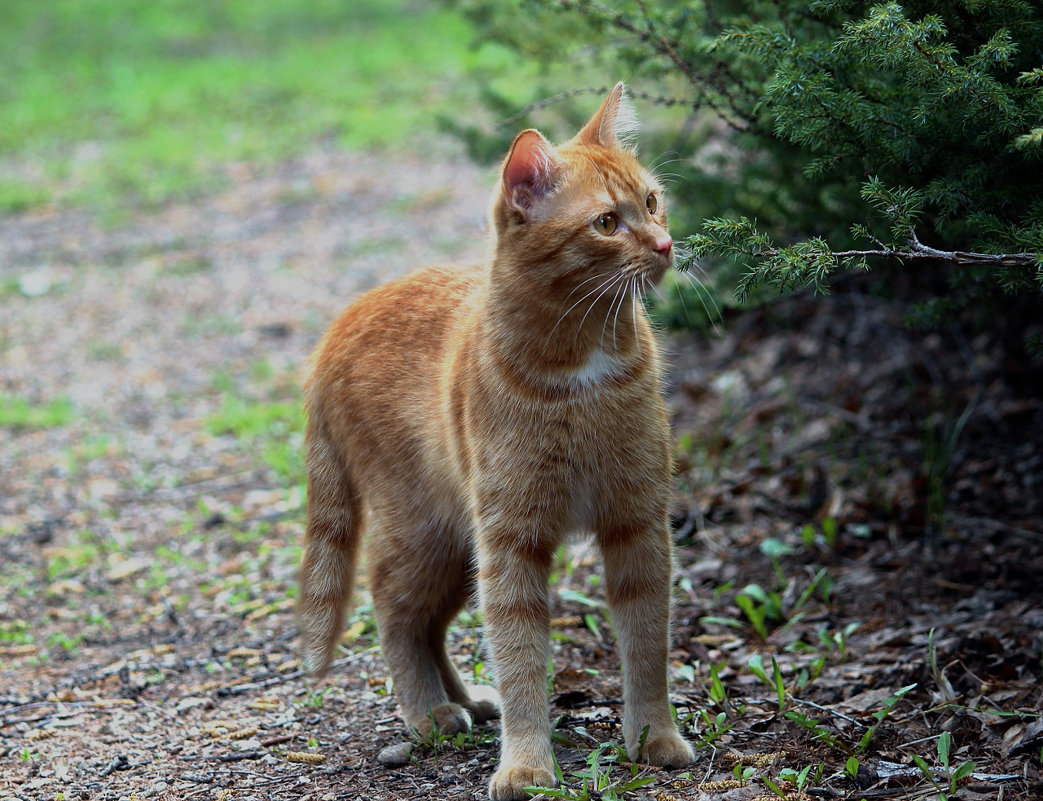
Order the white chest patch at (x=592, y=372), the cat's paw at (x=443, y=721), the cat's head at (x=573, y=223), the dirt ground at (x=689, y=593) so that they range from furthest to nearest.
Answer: the cat's paw at (x=443, y=721) < the dirt ground at (x=689, y=593) < the white chest patch at (x=592, y=372) < the cat's head at (x=573, y=223)

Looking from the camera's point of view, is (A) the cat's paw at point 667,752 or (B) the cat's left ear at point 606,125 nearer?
(A) the cat's paw at point 667,752

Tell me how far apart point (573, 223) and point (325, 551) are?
137 centimetres

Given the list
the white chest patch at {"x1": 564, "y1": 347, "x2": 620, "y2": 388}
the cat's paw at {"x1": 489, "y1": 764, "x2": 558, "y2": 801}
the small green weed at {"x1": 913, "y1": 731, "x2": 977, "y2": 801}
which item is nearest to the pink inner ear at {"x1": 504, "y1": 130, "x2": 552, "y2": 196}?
the white chest patch at {"x1": 564, "y1": 347, "x2": 620, "y2": 388}

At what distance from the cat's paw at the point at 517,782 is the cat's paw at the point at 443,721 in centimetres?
49

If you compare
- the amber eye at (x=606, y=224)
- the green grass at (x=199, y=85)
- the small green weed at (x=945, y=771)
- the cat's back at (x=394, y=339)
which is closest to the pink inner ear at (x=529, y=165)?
the amber eye at (x=606, y=224)

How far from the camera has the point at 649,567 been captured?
2.93m

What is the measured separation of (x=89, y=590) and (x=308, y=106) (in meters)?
9.43

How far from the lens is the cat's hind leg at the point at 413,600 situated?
3255 mm

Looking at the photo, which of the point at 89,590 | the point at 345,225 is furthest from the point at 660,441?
the point at 345,225

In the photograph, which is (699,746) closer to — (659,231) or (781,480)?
(659,231)

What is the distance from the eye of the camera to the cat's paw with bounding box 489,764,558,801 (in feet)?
8.80

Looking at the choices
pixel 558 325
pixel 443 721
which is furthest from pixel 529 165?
pixel 443 721

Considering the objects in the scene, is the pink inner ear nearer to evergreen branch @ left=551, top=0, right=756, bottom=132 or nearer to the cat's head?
the cat's head

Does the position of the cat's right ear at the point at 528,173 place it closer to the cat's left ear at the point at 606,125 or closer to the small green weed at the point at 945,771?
the cat's left ear at the point at 606,125
